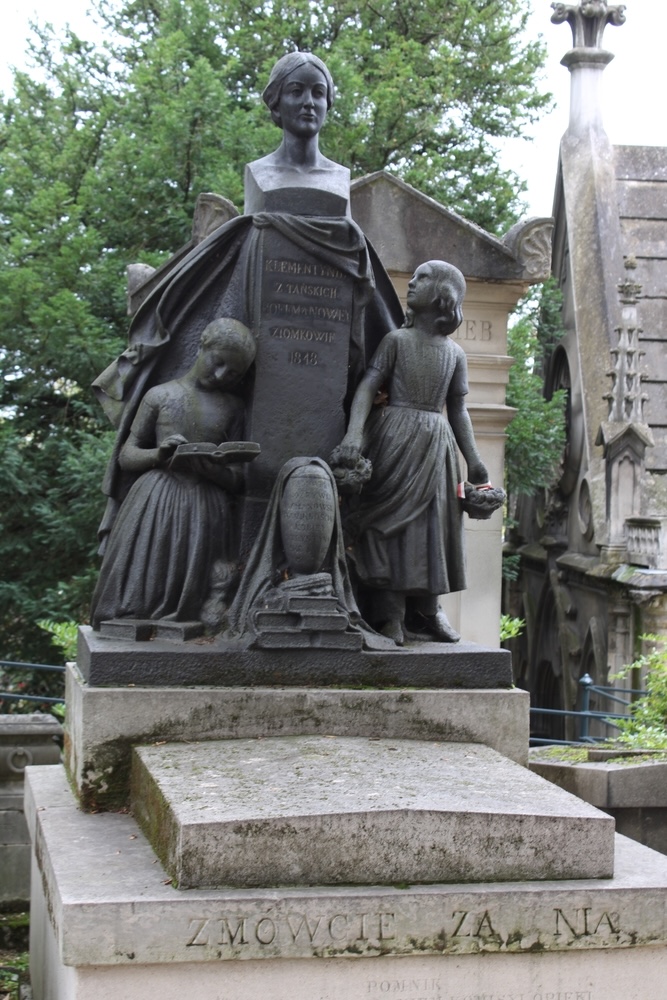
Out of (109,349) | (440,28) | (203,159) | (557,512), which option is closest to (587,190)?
(440,28)

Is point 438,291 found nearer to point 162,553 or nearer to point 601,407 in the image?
point 162,553

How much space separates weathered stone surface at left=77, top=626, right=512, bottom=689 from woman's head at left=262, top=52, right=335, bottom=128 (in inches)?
101

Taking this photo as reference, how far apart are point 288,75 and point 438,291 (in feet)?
4.07

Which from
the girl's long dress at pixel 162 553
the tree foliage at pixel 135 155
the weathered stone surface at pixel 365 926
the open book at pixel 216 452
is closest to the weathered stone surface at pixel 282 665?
the girl's long dress at pixel 162 553

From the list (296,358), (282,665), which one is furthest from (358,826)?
A: (296,358)

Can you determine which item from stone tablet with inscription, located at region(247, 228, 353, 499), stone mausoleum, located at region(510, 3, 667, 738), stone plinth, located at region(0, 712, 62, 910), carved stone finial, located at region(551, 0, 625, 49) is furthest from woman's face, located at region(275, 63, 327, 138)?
carved stone finial, located at region(551, 0, 625, 49)

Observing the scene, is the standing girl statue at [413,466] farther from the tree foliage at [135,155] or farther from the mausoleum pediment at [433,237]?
the tree foliage at [135,155]

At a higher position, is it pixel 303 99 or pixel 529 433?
pixel 303 99

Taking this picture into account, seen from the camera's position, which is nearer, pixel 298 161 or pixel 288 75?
pixel 288 75

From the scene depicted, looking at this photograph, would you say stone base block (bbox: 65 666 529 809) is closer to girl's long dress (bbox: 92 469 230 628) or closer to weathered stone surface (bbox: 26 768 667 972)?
girl's long dress (bbox: 92 469 230 628)

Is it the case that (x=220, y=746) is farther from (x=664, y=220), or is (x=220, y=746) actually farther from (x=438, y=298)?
(x=664, y=220)

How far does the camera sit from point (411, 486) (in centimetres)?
633

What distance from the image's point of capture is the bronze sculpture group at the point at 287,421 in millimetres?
6199

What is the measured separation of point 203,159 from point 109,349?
9.59 ft
